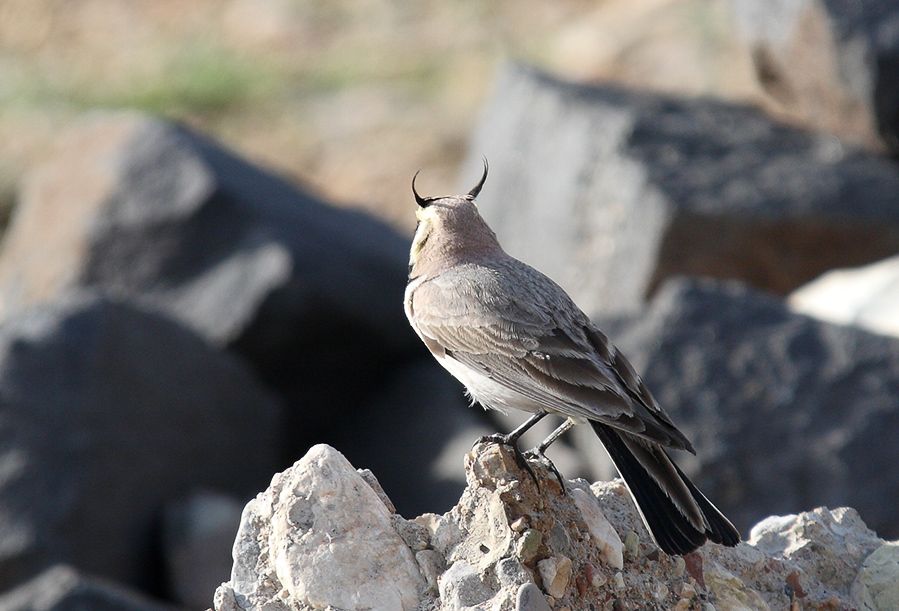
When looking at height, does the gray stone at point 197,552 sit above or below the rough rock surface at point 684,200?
below

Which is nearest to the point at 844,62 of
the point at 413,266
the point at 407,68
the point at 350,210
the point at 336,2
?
the point at 350,210

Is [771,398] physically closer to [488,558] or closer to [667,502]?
[667,502]

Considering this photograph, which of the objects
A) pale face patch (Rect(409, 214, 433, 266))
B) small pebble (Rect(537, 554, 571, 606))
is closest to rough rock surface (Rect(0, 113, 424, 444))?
pale face patch (Rect(409, 214, 433, 266))

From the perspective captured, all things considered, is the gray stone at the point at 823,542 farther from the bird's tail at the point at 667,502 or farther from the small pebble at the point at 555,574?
the small pebble at the point at 555,574

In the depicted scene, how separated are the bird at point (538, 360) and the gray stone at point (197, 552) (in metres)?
2.97

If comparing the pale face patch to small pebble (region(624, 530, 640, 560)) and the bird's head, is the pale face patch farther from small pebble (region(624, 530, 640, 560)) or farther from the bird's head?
small pebble (region(624, 530, 640, 560))

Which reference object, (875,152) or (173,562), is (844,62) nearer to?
(875,152)

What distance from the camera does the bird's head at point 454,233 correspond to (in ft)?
17.2

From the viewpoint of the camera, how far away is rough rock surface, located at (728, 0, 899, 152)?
31.2 feet

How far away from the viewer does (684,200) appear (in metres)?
9.52

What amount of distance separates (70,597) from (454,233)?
7.42 ft

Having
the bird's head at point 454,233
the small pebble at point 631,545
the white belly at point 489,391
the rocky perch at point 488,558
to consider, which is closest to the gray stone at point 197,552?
the bird's head at point 454,233

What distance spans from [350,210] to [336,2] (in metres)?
8.60

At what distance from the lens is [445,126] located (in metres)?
15.7
